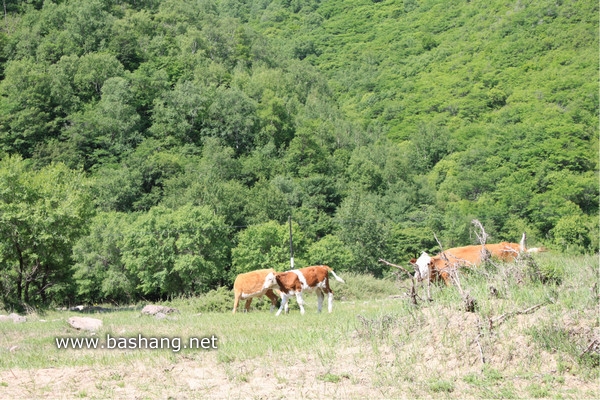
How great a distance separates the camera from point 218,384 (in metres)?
9.88

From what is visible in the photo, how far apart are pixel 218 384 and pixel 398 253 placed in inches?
2801

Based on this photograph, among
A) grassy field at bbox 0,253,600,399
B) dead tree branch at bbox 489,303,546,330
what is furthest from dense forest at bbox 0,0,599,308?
dead tree branch at bbox 489,303,546,330

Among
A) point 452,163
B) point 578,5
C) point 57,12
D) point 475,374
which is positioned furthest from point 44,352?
point 578,5

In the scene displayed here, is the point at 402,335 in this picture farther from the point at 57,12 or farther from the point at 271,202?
the point at 57,12

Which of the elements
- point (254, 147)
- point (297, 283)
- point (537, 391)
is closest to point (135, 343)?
point (297, 283)

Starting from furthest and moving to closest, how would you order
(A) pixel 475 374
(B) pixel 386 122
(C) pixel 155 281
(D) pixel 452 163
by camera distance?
(B) pixel 386 122, (D) pixel 452 163, (C) pixel 155 281, (A) pixel 475 374

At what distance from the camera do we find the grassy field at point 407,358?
9.32m

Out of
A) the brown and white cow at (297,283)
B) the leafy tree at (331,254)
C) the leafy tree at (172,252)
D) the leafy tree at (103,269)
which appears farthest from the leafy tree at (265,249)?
the brown and white cow at (297,283)

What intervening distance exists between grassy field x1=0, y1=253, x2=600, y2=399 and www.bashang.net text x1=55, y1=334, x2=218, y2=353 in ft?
1.79

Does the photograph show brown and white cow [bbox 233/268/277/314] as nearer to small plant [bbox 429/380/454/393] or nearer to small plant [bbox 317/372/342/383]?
small plant [bbox 317/372/342/383]

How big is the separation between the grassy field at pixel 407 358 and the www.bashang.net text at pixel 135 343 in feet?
1.79

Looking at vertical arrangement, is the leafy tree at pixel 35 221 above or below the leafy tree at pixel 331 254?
above

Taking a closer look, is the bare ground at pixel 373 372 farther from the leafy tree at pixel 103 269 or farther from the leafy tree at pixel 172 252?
the leafy tree at pixel 103 269

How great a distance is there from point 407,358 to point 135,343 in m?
6.57
